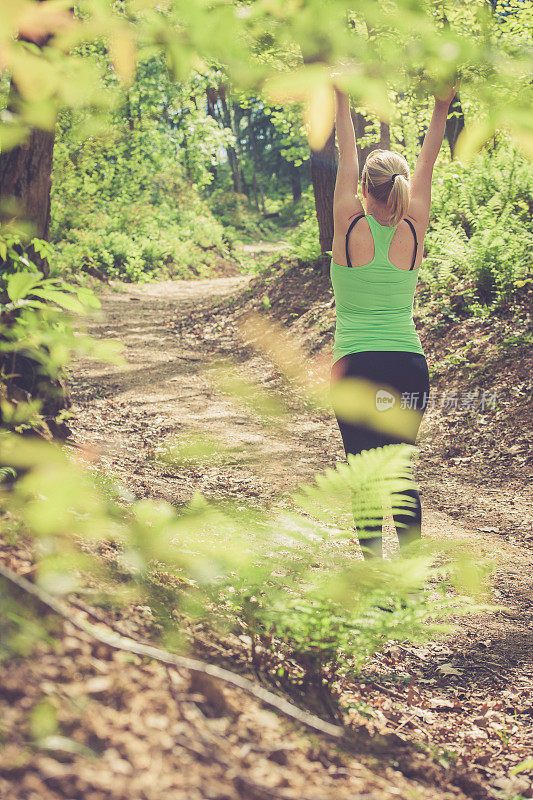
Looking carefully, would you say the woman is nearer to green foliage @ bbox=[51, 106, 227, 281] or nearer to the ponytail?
the ponytail

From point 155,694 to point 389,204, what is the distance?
2.16m

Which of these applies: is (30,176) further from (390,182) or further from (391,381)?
(391,381)

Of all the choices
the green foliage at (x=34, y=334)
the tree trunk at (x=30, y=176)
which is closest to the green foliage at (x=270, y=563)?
the green foliage at (x=34, y=334)

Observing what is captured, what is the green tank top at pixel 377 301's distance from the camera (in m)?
2.64

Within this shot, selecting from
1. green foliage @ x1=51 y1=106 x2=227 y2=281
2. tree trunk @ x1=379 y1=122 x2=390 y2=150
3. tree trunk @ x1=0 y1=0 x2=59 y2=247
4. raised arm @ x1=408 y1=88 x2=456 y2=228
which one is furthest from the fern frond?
green foliage @ x1=51 y1=106 x2=227 y2=281

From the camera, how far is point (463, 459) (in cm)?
551

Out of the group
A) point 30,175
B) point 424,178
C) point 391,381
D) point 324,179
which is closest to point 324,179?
point 324,179

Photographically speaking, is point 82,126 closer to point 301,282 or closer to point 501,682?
point 501,682

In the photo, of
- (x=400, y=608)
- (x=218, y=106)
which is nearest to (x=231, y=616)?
(x=400, y=608)

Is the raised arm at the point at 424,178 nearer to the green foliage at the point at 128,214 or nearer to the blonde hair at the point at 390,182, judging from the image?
the blonde hair at the point at 390,182

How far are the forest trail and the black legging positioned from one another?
0.72 meters

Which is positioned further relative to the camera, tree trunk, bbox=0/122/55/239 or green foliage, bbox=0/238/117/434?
tree trunk, bbox=0/122/55/239

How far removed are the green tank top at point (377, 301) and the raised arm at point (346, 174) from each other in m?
0.10

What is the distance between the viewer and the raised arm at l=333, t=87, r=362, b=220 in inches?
102
